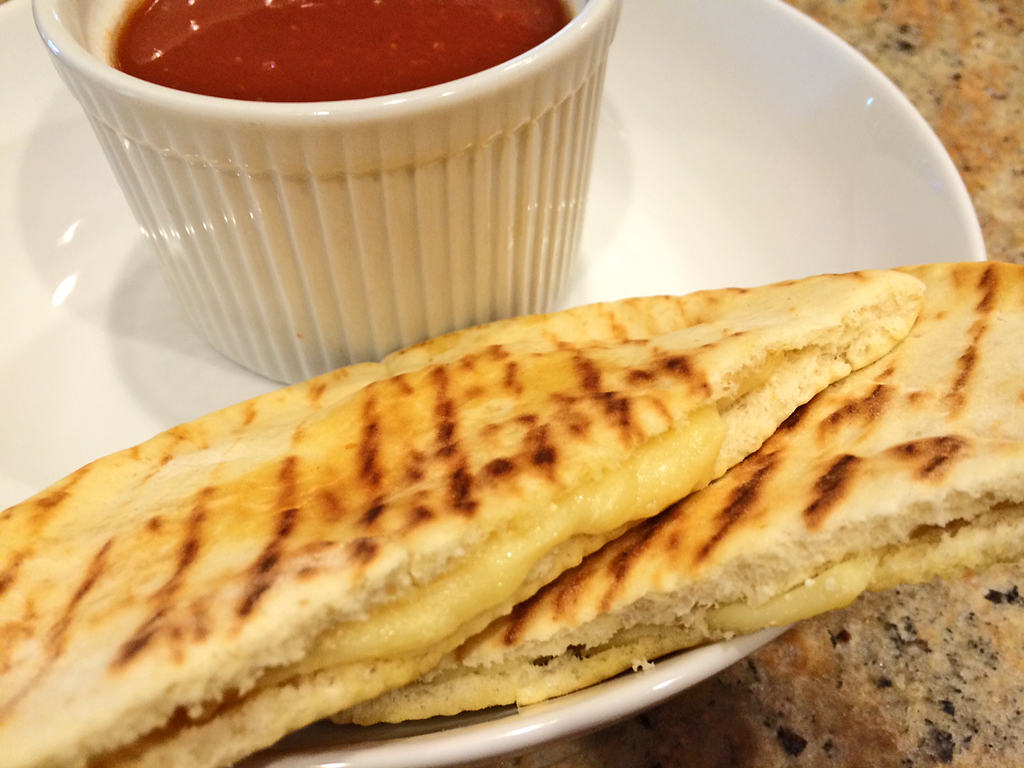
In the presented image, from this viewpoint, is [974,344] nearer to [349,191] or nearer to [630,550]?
[630,550]

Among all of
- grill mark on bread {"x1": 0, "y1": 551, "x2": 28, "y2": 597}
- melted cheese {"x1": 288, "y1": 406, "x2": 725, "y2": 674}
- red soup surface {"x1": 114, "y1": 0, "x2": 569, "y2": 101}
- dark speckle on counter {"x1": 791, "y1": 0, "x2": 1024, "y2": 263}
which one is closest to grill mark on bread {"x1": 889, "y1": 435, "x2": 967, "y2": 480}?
melted cheese {"x1": 288, "y1": 406, "x2": 725, "y2": 674}

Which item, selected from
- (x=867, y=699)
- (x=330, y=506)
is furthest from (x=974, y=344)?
(x=330, y=506)

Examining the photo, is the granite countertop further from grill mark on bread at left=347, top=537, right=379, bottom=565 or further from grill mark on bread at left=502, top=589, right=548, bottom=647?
grill mark on bread at left=347, top=537, right=379, bottom=565

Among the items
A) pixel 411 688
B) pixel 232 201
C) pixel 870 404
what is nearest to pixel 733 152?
pixel 870 404

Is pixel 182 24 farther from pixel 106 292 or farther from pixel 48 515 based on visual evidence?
pixel 48 515

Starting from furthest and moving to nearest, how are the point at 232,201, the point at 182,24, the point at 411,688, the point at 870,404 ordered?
the point at 182,24
the point at 232,201
the point at 870,404
the point at 411,688

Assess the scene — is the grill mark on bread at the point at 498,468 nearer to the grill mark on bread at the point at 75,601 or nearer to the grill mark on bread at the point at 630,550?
the grill mark on bread at the point at 630,550
